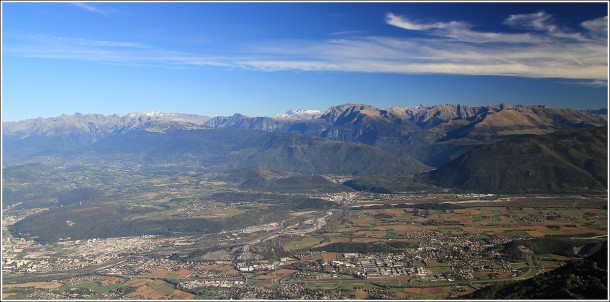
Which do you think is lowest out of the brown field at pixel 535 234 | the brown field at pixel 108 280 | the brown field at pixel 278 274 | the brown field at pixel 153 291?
the brown field at pixel 108 280

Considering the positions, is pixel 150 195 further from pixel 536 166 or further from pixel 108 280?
pixel 536 166

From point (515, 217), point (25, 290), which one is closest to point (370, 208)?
point (515, 217)

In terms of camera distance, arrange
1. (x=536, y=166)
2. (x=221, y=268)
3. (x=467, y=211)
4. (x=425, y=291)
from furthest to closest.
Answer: (x=536, y=166)
(x=467, y=211)
(x=221, y=268)
(x=425, y=291)

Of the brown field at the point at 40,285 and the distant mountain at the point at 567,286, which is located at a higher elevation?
the distant mountain at the point at 567,286

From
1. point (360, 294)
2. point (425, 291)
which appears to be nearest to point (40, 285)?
point (360, 294)

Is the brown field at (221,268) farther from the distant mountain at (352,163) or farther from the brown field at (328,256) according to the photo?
the distant mountain at (352,163)

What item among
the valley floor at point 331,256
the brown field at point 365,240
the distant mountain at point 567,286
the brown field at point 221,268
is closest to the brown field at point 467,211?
the valley floor at point 331,256
